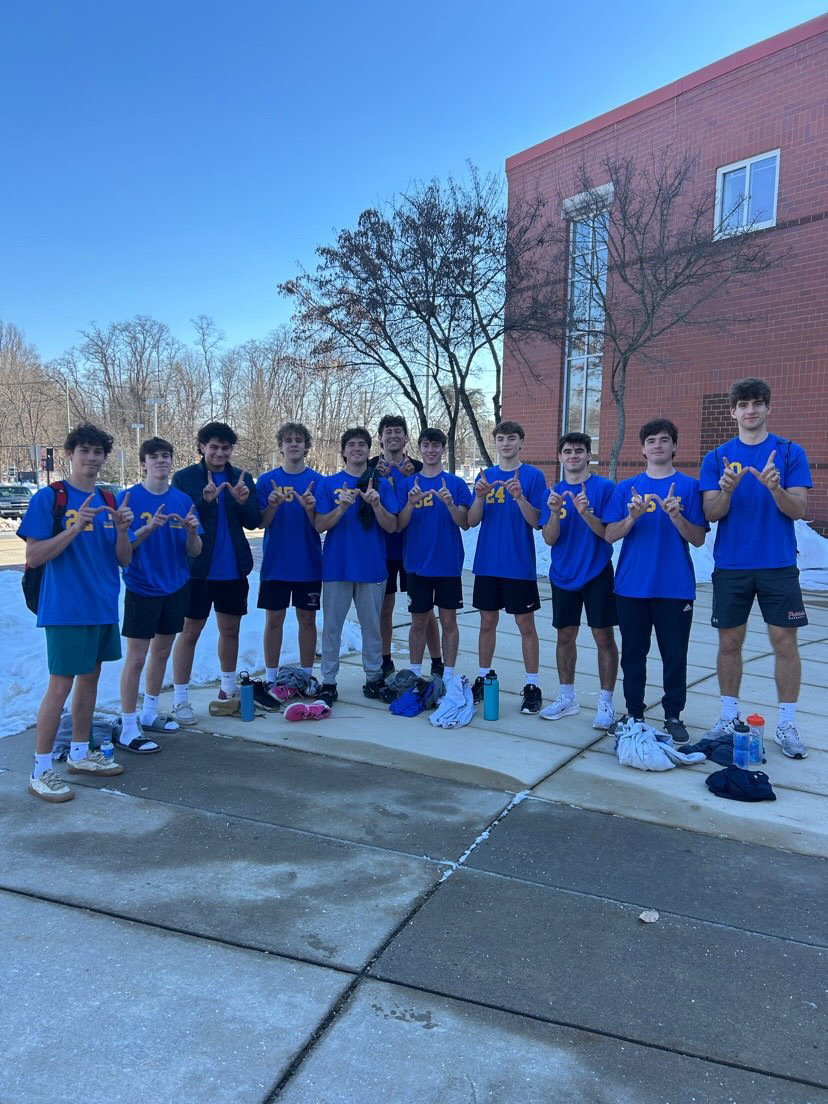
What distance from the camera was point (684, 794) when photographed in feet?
13.9

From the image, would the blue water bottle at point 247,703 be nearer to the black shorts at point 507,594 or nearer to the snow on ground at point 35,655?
the snow on ground at point 35,655

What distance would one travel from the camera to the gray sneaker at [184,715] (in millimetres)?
5223

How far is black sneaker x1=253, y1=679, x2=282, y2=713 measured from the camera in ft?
18.2

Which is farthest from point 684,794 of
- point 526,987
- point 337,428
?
point 337,428

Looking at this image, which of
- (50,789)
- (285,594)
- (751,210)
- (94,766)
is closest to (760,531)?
(285,594)

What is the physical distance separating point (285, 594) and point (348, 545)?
584 millimetres

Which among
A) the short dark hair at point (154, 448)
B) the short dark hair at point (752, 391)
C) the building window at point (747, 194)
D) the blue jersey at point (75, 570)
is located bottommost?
the blue jersey at point (75, 570)

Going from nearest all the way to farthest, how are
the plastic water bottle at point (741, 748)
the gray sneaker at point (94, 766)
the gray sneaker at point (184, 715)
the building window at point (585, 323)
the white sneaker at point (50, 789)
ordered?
the white sneaker at point (50, 789) → the gray sneaker at point (94, 766) → the plastic water bottle at point (741, 748) → the gray sneaker at point (184, 715) → the building window at point (585, 323)

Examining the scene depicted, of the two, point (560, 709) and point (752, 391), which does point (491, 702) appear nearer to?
point (560, 709)

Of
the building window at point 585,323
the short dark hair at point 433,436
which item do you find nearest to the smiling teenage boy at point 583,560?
the short dark hair at point 433,436

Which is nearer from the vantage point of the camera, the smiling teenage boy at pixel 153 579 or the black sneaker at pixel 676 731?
the smiling teenage boy at pixel 153 579

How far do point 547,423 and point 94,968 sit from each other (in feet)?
60.5

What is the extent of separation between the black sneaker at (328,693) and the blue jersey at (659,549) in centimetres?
213

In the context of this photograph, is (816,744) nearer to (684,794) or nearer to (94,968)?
(684,794)
